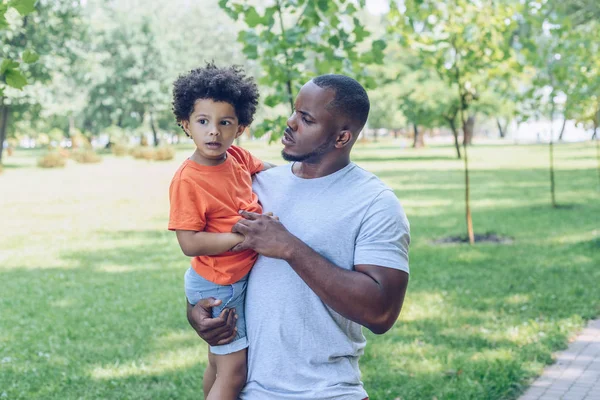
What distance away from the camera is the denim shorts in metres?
2.71

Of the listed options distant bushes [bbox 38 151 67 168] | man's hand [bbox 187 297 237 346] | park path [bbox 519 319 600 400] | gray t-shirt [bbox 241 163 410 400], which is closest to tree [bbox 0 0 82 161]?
distant bushes [bbox 38 151 67 168]

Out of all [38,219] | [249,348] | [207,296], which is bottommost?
[38,219]

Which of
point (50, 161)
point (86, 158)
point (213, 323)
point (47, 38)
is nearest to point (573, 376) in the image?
point (213, 323)

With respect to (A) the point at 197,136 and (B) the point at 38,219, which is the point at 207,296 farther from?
(B) the point at 38,219

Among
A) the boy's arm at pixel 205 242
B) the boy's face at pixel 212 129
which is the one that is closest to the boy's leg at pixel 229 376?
the boy's arm at pixel 205 242

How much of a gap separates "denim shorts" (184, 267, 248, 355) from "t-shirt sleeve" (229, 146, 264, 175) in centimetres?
46

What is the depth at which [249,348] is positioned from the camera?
2.73 meters

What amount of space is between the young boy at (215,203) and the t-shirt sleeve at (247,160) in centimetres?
10

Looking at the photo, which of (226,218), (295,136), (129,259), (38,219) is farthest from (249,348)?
(38,219)

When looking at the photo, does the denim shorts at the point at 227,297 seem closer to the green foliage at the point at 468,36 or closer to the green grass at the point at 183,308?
the green grass at the point at 183,308

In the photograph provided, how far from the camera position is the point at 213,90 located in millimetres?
2785

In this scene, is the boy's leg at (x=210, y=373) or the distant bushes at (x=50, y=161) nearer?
the boy's leg at (x=210, y=373)

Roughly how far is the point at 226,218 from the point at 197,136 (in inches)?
11.8

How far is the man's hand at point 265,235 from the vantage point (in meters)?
2.48
